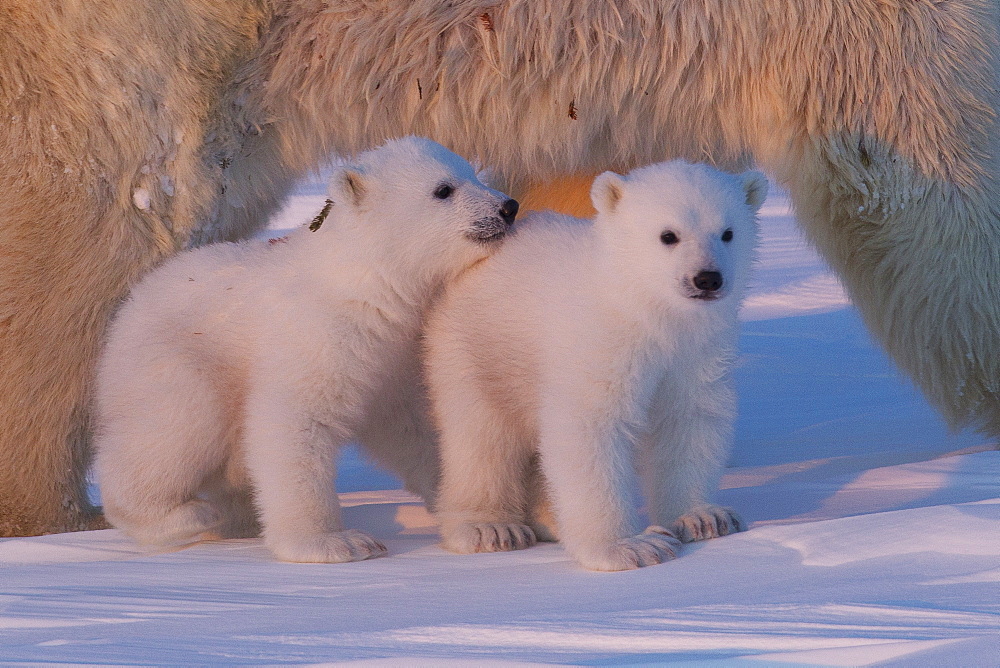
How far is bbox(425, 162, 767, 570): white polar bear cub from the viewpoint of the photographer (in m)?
2.61

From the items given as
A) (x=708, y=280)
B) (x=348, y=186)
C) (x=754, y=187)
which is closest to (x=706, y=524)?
(x=708, y=280)

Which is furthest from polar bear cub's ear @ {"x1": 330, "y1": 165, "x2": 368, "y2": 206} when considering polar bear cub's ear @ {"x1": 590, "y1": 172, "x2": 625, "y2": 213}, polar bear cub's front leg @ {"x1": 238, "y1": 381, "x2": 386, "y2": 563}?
polar bear cub's ear @ {"x1": 590, "y1": 172, "x2": 625, "y2": 213}

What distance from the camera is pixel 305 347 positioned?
289 centimetres

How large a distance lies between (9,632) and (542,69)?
210cm

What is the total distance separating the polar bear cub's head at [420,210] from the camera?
9.67 ft

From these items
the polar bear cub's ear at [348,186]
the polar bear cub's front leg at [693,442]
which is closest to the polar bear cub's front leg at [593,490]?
the polar bear cub's front leg at [693,442]

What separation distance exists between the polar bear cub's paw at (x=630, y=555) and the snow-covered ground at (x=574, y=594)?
0.04 m

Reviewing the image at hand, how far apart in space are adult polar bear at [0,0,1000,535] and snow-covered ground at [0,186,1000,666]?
0.45 meters

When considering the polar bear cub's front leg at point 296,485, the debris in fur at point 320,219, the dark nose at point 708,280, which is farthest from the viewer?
the debris in fur at point 320,219

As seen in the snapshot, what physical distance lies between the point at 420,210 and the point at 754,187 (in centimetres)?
79

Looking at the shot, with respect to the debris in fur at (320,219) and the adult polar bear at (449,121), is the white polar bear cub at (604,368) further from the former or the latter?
the adult polar bear at (449,121)

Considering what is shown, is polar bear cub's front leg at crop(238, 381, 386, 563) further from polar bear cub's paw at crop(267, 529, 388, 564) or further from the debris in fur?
the debris in fur

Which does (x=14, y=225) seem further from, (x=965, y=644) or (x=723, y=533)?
(x=965, y=644)

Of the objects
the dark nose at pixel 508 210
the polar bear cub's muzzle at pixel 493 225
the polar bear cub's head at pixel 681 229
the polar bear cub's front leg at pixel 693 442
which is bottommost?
the polar bear cub's front leg at pixel 693 442
